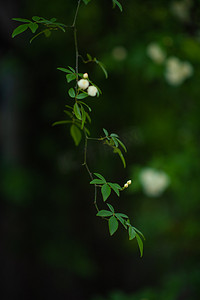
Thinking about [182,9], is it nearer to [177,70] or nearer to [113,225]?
[177,70]

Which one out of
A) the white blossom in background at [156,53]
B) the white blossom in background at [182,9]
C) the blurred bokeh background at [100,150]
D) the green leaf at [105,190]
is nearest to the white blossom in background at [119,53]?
the blurred bokeh background at [100,150]

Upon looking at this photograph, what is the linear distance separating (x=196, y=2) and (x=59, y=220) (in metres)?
2.23

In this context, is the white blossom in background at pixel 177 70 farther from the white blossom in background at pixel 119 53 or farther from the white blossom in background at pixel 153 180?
the white blossom in background at pixel 153 180

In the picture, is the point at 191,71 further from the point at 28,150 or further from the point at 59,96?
the point at 28,150

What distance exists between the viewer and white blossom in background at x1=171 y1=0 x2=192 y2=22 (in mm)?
1684

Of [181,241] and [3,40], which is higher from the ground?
[3,40]

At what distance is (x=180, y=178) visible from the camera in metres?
1.84

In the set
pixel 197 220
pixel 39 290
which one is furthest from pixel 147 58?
pixel 39 290

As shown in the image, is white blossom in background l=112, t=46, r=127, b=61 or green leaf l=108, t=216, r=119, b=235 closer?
green leaf l=108, t=216, r=119, b=235

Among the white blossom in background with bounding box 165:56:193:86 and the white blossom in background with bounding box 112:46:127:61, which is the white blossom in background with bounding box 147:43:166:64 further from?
the white blossom in background with bounding box 112:46:127:61

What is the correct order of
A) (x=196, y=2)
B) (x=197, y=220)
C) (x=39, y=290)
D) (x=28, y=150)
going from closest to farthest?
(x=196, y=2), (x=197, y=220), (x=28, y=150), (x=39, y=290)

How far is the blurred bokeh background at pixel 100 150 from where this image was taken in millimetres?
1840

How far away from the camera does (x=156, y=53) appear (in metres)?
1.79

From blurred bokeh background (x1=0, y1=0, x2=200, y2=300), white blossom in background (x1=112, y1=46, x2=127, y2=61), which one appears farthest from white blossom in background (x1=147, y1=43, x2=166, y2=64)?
white blossom in background (x1=112, y1=46, x2=127, y2=61)
